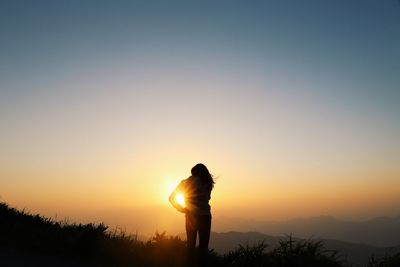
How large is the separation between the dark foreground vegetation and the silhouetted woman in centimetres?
49

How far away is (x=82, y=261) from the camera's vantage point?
8.44m

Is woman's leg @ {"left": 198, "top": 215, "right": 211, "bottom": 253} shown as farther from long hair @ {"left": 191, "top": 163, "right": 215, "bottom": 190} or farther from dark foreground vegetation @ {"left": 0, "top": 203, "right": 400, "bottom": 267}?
long hair @ {"left": 191, "top": 163, "right": 215, "bottom": 190}

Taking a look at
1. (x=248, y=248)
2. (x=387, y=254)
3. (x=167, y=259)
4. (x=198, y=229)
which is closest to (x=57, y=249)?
(x=167, y=259)

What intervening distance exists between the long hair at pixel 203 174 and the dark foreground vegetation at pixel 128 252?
1508 millimetres

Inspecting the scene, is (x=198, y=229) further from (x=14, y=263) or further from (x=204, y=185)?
(x=14, y=263)

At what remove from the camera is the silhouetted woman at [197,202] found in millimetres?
8109

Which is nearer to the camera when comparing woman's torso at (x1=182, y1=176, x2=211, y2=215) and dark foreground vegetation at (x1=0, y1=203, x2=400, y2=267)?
woman's torso at (x1=182, y1=176, x2=211, y2=215)

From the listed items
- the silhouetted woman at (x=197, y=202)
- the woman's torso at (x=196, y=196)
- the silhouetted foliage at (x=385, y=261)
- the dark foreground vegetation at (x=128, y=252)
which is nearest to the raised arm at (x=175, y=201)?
the silhouetted woman at (x=197, y=202)

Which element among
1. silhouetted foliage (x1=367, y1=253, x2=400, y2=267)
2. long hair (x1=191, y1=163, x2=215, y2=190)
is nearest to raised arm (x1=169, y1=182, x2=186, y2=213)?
long hair (x1=191, y1=163, x2=215, y2=190)

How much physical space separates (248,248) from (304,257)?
119 cm

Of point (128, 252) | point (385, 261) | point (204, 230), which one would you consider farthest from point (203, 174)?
point (385, 261)

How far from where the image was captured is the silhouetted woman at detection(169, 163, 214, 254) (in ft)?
26.6

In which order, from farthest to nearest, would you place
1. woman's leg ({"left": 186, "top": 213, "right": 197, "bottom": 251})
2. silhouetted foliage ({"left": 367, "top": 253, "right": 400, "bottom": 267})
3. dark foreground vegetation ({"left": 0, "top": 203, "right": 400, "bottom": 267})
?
silhouetted foliage ({"left": 367, "top": 253, "right": 400, "bottom": 267}) → dark foreground vegetation ({"left": 0, "top": 203, "right": 400, "bottom": 267}) → woman's leg ({"left": 186, "top": 213, "right": 197, "bottom": 251})

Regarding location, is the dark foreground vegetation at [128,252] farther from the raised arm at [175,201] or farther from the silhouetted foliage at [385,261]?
the raised arm at [175,201]
